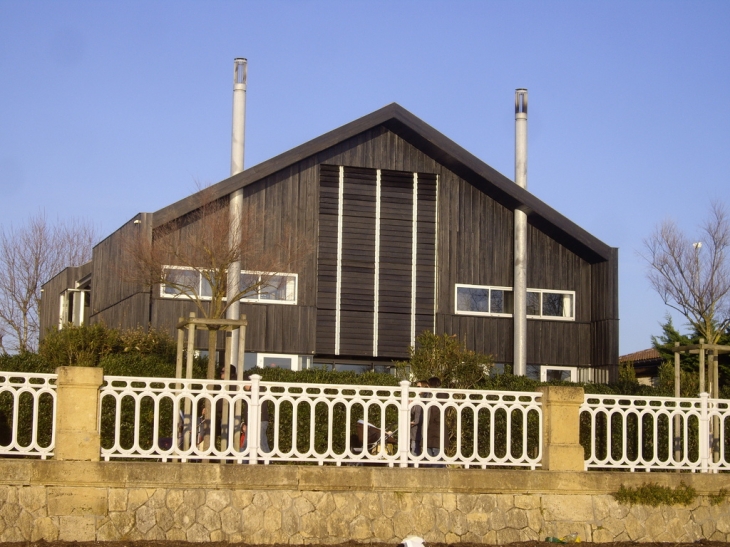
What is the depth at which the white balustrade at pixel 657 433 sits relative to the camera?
506 inches

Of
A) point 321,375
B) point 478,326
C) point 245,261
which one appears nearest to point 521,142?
Answer: point 478,326

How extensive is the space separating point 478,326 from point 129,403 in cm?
1292

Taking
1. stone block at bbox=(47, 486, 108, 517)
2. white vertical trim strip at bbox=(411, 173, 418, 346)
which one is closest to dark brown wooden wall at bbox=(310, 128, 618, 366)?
white vertical trim strip at bbox=(411, 173, 418, 346)

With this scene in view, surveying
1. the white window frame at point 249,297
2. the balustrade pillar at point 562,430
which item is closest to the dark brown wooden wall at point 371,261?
the white window frame at point 249,297

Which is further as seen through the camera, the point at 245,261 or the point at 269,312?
the point at 269,312

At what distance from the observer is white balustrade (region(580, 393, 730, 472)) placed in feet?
42.2

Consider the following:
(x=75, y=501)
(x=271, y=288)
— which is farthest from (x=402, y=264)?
(x=75, y=501)

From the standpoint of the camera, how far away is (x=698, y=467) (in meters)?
13.4

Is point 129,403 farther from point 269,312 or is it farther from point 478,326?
point 478,326

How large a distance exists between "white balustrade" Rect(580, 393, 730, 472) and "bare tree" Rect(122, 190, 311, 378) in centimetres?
780

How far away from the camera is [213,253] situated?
68.2ft

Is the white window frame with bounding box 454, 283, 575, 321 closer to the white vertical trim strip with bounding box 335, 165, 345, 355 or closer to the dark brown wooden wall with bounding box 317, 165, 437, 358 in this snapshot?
the dark brown wooden wall with bounding box 317, 165, 437, 358

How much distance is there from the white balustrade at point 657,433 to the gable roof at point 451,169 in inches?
359

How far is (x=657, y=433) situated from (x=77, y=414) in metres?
7.68
